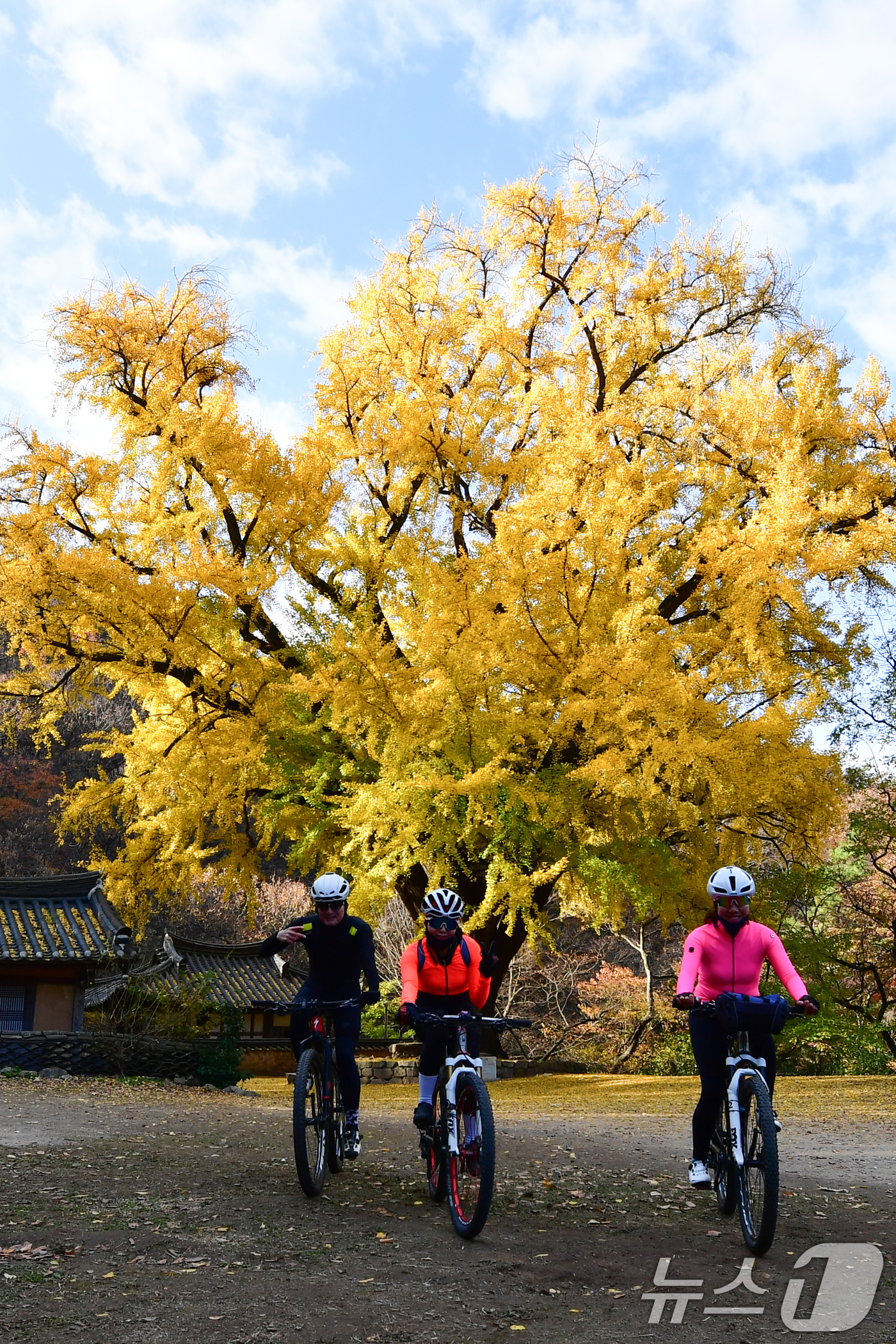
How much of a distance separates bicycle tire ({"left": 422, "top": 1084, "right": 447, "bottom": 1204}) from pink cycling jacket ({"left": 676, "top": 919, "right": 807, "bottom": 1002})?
Answer: 4.27 feet

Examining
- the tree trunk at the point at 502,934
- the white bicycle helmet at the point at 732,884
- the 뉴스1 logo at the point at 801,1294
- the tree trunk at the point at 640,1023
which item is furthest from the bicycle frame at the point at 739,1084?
the tree trunk at the point at 640,1023

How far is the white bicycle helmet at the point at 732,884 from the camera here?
5172 millimetres

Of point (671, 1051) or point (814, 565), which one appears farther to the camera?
point (671, 1051)

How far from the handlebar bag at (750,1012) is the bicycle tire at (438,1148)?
1.39 metres

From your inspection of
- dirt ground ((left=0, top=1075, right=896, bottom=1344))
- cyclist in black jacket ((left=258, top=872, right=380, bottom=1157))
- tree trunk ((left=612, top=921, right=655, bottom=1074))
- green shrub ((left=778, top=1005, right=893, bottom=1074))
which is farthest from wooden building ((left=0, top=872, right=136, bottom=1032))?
cyclist in black jacket ((left=258, top=872, right=380, bottom=1157))

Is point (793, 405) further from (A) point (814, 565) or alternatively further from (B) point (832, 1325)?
(B) point (832, 1325)

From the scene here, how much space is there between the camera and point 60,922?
63.2 feet

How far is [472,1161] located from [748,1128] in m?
1.25

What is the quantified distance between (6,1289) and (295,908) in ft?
103

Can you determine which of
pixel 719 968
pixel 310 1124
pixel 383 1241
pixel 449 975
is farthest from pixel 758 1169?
pixel 310 1124

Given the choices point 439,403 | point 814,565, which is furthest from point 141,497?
point 814,565

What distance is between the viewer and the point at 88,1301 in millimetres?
3834

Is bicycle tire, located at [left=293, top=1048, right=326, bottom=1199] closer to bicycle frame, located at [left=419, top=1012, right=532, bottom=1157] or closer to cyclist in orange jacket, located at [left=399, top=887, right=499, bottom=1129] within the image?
cyclist in orange jacket, located at [left=399, top=887, right=499, bottom=1129]

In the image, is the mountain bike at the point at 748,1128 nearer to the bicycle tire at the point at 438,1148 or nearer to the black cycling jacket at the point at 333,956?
the bicycle tire at the point at 438,1148
